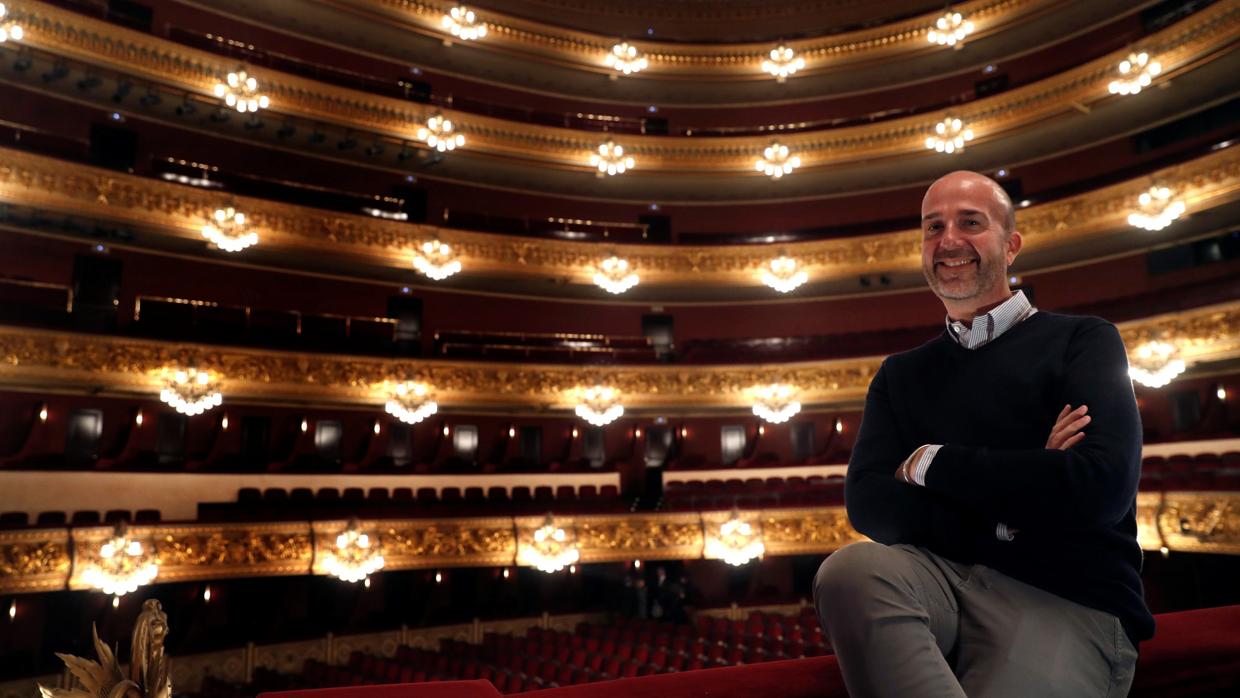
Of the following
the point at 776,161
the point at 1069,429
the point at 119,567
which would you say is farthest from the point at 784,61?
the point at 1069,429

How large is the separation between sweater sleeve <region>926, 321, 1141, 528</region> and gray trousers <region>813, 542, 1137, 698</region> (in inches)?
5.7

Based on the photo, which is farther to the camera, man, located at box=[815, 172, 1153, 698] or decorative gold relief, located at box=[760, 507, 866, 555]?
decorative gold relief, located at box=[760, 507, 866, 555]

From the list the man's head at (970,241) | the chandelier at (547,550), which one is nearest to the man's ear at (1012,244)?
the man's head at (970,241)

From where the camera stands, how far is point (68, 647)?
42.7ft

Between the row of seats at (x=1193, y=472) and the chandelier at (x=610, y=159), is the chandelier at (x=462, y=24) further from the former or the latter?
the row of seats at (x=1193, y=472)

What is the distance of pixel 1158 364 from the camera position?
1435cm

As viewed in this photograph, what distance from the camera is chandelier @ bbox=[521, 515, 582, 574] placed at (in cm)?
1541

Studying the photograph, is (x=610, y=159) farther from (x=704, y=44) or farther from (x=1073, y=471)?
(x=1073, y=471)

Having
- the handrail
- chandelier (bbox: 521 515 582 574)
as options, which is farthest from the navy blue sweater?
the handrail

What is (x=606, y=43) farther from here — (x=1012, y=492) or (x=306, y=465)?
(x=1012, y=492)

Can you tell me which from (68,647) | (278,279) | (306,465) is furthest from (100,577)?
(278,279)

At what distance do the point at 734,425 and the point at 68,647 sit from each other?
14.3 m

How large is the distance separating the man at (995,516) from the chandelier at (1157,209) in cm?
1672

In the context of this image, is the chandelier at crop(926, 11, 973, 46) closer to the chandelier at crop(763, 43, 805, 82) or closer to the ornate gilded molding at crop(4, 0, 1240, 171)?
the ornate gilded molding at crop(4, 0, 1240, 171)
